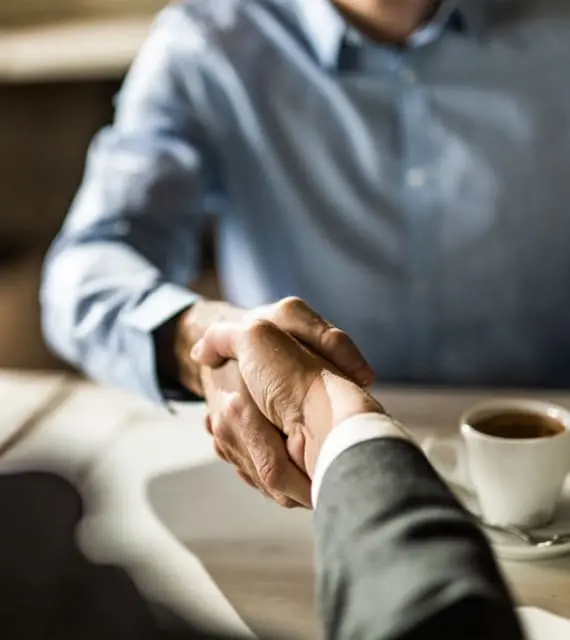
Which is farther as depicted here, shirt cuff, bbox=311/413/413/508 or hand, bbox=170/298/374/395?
hand, bbox=170/298/374/395

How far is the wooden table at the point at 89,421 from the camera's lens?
2.90 feet

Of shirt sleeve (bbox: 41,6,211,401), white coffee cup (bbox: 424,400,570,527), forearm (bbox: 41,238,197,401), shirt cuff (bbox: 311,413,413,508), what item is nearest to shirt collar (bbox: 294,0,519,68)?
shirt sleeve (bbox: 41,6,211,401)

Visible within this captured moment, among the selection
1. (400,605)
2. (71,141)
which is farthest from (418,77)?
(71,141)

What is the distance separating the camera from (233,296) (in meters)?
1.29

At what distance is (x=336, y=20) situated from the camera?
1.12 meters

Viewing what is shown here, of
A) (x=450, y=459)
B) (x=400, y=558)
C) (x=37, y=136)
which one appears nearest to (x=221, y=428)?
(x=450, y=459)

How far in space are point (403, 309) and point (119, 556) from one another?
547 mm

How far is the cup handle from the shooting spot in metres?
0.79

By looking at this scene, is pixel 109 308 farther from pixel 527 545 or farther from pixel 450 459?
pixel 527 545

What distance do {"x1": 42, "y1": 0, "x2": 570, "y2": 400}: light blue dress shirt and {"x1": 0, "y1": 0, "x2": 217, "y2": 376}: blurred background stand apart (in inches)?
34.1

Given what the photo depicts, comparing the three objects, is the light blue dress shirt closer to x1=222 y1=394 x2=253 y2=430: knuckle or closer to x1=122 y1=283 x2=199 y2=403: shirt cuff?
x1=122 y1=283 x2=199 y2=403: shirt cuff

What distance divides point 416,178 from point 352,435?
674mm

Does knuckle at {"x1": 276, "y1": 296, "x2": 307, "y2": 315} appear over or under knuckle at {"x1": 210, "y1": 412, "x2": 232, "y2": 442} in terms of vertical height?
over

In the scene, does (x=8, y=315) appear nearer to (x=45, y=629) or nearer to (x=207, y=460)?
(x=207, y=460)
